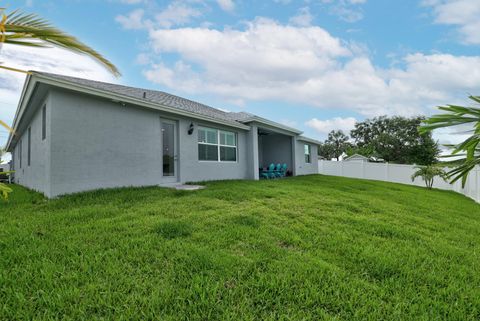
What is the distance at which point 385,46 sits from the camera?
10.1 meters

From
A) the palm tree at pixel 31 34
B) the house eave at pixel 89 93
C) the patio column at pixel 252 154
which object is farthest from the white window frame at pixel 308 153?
the palm tree at pixel 31 34

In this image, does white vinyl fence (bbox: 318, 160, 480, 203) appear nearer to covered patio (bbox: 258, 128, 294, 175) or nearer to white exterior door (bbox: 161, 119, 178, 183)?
covered patio (bbox: 258, 128, 294, 175)

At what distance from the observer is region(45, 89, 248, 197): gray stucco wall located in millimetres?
6211

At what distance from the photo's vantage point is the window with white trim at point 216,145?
10.0 m

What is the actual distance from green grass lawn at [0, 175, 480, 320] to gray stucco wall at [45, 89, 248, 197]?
170cm

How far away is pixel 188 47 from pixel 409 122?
3176 centimetres

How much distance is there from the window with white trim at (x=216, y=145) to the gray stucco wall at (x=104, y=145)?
2.74 ft

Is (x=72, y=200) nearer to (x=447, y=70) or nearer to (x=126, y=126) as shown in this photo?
(x=126, y=126)

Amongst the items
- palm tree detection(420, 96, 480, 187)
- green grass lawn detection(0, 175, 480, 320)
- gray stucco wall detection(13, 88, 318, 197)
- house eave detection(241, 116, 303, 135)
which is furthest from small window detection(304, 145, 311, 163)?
palm tree detection(420, 96, 480, 187)

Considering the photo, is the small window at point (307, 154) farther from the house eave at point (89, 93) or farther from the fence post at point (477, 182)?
the house eave at point (89, 93)

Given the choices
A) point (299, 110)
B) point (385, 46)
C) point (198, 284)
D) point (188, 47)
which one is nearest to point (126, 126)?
point (188, 47)

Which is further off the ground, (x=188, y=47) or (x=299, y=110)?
(x=188, y=47)

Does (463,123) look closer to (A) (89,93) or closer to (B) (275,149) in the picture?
(A) (89,93)

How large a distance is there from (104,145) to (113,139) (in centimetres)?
33
